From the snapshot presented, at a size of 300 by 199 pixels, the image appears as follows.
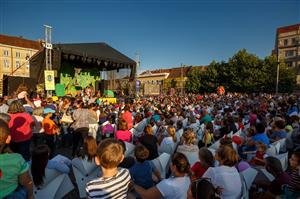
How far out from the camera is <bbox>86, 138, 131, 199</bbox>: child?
5.82ft

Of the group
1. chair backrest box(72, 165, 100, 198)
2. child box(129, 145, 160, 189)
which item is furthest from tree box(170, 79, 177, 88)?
child box(129, 145, 160, 189)

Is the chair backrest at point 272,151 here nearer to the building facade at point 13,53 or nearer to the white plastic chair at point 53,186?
the white plastic chair at point 53,186

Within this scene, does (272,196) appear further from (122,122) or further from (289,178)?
(122,122)

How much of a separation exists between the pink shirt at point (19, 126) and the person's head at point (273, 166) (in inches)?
159

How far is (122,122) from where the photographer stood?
4.91 metres

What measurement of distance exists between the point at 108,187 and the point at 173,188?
27.6 inches

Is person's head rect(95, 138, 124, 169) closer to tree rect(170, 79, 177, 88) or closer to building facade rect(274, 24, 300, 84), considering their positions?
building facade rect(274, 24, 300, 84)

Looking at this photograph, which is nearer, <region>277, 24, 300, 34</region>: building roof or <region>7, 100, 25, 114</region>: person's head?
<region>7, 100, 25, 114</region>: person's head

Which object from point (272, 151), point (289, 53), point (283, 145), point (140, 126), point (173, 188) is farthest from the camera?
point (289, 53)

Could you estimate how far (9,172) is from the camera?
1.94 metres

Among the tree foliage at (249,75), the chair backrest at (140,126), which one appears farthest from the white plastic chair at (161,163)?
the tree foliage at (249,75)

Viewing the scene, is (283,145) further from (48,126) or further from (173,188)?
(48,126)

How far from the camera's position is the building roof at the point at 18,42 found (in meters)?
53.6

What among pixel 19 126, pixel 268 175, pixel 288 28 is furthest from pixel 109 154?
pixel 288 28
